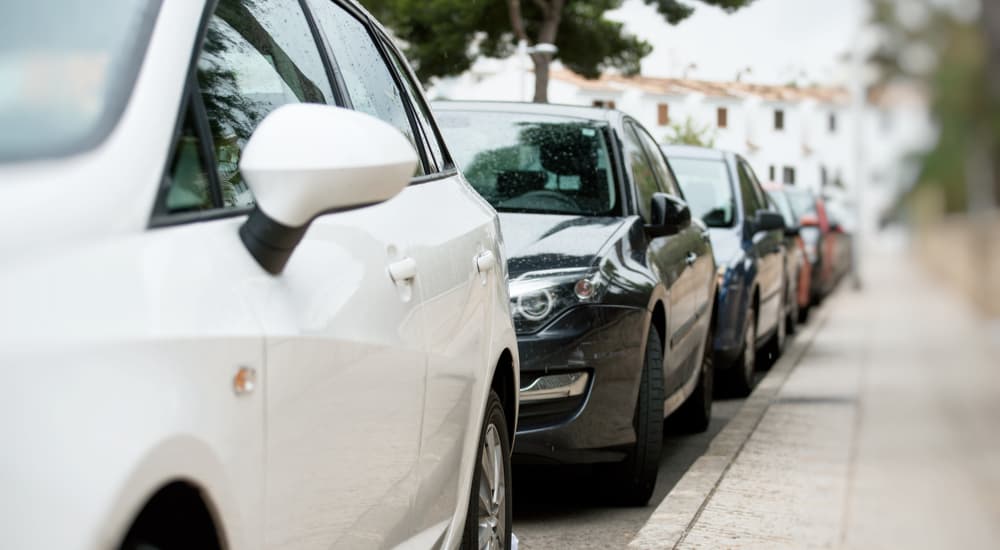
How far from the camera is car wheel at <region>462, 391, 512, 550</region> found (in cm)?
373

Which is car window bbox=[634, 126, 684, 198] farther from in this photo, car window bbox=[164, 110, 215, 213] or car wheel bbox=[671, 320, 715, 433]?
car window bbox=[164, 110, 215, 213]

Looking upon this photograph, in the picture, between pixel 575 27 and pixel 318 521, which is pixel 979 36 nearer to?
pixel 318 521

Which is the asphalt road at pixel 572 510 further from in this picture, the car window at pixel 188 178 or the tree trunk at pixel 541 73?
the tree trunk at pixel 541 73

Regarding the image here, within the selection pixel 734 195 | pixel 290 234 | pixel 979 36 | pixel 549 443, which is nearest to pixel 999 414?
pixel 979 36

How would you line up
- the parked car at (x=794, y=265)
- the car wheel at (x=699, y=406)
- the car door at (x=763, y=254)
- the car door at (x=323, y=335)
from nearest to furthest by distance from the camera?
the car door at (x=323, y=335) → the car wheel at (x=699, y=406) → the car door at (x=763, y=254) → the parked car at (x=794, y=265)

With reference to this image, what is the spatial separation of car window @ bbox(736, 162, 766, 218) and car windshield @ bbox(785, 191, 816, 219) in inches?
409

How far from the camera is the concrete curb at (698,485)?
5.46 metres

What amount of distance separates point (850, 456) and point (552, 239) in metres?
1.73

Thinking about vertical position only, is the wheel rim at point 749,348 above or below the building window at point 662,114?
→ below

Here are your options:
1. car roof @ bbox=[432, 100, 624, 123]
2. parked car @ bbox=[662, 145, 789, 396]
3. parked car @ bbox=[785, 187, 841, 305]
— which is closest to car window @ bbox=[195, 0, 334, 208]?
car roof @ bbox=[432, 100, 624, 123]

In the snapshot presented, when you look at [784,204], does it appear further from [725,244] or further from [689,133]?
[689,133]

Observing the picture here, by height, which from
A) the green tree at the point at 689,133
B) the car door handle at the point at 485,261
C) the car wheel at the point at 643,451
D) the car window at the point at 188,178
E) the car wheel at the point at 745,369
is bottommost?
the car wheel at the point at 745,369

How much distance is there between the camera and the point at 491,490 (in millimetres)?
4035

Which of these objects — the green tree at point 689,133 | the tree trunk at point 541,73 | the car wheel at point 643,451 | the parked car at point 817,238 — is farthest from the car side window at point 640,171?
the green tree at point 689,133
